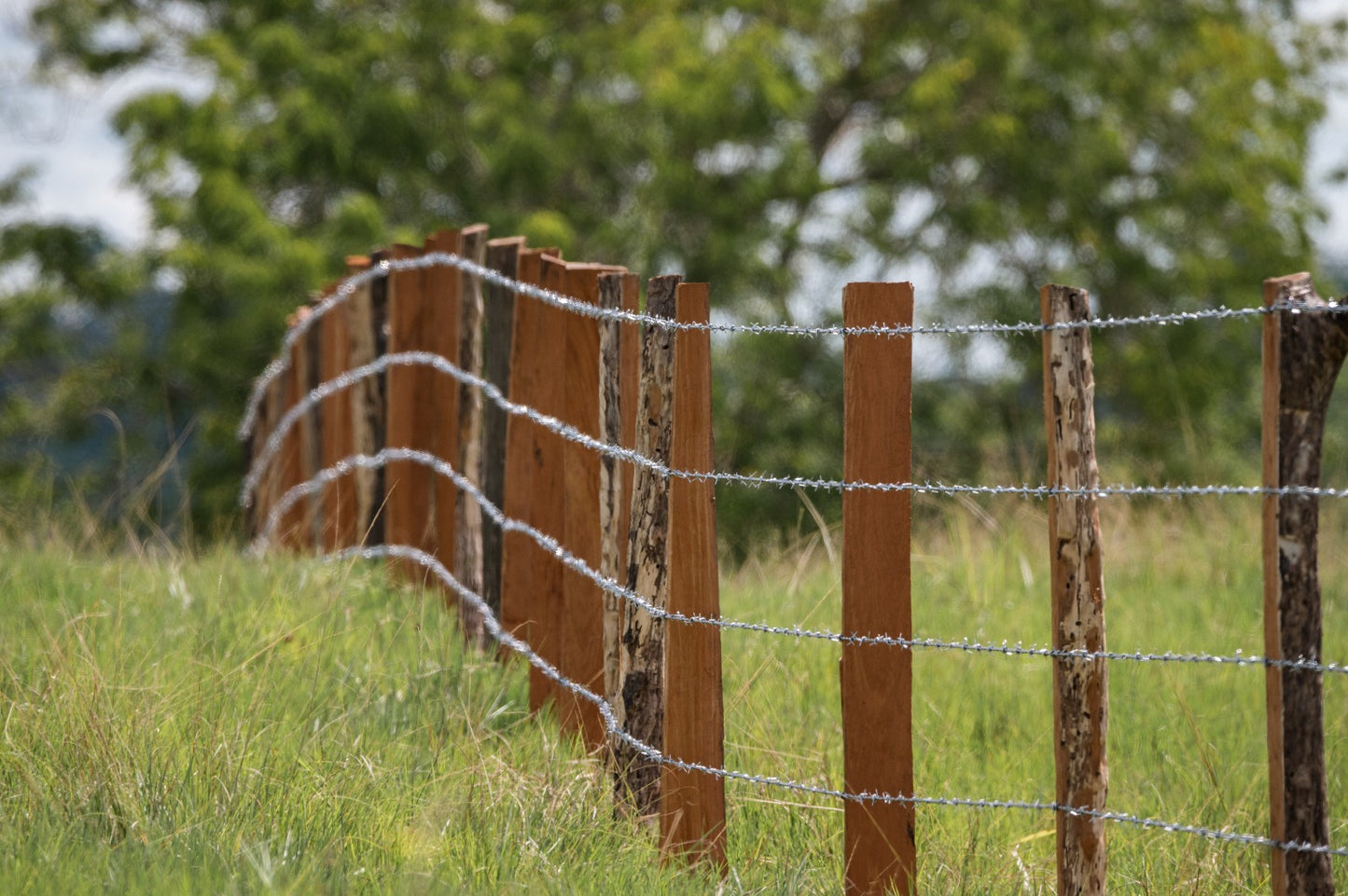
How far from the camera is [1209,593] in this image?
7.88 meters

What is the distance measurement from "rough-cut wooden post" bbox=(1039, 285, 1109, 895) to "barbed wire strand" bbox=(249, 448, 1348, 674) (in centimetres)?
7

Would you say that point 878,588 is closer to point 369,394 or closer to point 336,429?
point 369,394

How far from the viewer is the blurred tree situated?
1556 cm

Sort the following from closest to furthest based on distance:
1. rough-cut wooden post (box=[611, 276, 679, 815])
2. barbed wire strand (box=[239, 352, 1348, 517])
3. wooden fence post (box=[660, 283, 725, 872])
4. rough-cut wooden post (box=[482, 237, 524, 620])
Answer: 1. barbed wire strand (box=[239, 352, 1348, 517])
2. wooden fence post (box=[660, 283, 725, 872])
3. rough-cut wooden post (box=[611, 276, 679, 815])
4. rough-cut wooden post (box=[482, 237, 524, 620])

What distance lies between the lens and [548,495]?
5441 millimetres

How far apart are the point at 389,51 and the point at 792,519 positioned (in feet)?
22.9

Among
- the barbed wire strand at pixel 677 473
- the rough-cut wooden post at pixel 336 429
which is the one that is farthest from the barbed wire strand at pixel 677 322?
the barbed wire strand at pixel 677 473

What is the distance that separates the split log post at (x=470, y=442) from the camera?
20.7 ft

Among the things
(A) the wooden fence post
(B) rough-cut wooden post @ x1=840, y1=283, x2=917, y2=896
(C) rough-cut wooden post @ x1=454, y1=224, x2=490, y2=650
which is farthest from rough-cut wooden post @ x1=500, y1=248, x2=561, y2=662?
(B) rough-cut wooden post @ x1=840, y1=283, x2=917, y2=896

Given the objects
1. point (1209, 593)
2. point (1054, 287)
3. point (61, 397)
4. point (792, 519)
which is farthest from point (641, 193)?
point (1054, 287)

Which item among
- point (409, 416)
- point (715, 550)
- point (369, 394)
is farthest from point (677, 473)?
point (369, 394)

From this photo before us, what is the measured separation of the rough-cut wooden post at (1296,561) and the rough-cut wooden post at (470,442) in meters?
3.48

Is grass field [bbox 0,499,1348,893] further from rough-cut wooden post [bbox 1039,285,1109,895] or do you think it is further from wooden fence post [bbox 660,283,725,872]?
rough-cut wooden post [bbox 1039,285,1109,895]

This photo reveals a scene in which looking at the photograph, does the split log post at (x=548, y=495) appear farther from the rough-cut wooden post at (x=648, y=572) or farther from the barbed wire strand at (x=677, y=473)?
the rough-cut wooden post at (x=648, y=572)
